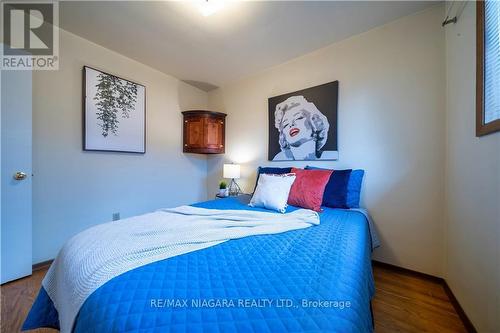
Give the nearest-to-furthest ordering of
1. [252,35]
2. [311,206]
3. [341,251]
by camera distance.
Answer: [341,251] → [311,206] → [252,35]

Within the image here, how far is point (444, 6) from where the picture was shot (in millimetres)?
1745

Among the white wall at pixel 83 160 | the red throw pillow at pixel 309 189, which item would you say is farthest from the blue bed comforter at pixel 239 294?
the white wall at pixel 83 160

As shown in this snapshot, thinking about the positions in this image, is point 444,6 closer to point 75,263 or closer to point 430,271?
point 430,271

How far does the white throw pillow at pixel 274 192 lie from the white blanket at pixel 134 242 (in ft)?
1.04

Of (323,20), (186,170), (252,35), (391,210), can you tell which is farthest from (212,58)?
(391,210)

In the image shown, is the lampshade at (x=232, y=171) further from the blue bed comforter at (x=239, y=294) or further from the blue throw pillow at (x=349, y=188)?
the blue bed comforter at (x=239, y=294)

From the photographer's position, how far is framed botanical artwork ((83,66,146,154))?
2332 millimetres

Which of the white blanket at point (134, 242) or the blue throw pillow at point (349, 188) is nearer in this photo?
the white blanket at point (134, 242)

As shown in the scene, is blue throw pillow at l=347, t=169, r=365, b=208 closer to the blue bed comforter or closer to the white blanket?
the white blanket

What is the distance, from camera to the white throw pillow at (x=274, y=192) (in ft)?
6.00

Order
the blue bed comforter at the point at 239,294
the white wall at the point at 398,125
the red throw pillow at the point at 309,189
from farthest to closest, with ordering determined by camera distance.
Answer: the red throw pillow at the point at 309,189 → the white wall at the point at 398,125 → the blue bed comforter at the point at 239,294

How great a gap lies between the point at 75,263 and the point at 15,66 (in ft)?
7.25

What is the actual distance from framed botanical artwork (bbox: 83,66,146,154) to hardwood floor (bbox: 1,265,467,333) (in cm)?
147

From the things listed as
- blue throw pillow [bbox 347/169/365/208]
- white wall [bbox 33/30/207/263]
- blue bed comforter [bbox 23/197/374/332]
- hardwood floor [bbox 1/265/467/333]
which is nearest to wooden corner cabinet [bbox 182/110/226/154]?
white wall [bbox 33/30/207/263]
